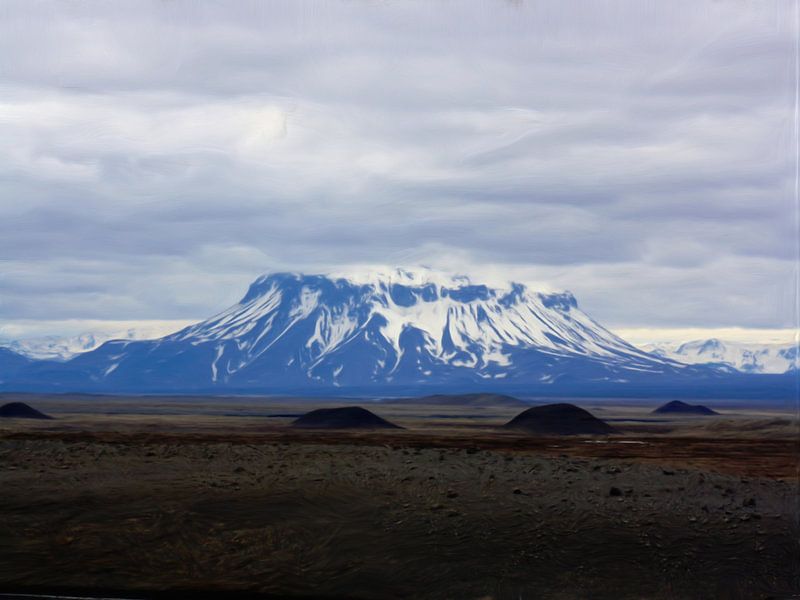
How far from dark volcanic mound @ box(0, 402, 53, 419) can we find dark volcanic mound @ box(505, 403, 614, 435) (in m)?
35.6

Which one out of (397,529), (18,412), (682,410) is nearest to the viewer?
(397,529)

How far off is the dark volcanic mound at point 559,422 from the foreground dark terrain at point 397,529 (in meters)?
46.3

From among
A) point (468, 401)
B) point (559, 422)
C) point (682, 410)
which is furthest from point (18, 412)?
point (468, 401)

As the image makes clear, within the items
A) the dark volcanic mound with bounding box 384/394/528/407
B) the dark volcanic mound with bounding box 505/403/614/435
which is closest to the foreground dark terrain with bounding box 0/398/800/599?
the dark volcanic mound with bounding box 505/403/614/435

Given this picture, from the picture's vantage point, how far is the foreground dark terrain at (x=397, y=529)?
111 ft

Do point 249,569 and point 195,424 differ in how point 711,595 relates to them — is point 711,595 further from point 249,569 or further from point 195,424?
point 195,424

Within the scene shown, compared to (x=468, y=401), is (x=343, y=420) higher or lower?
lower

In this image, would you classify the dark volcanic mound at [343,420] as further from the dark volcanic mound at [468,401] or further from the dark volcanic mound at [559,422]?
the dark volcanic mound at [468,401]

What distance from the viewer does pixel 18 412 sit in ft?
289

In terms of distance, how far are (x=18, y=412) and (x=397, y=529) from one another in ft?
192

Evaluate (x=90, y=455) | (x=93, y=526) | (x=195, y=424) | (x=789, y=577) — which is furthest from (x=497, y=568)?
(x=195, y=424)

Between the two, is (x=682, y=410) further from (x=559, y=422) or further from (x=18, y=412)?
(x=18, y=412)

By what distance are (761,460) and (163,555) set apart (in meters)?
38.4

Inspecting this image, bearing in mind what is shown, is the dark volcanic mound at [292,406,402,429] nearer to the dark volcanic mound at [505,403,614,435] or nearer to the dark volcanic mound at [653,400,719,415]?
the dark volcanic mound at [505,403,614,435]
